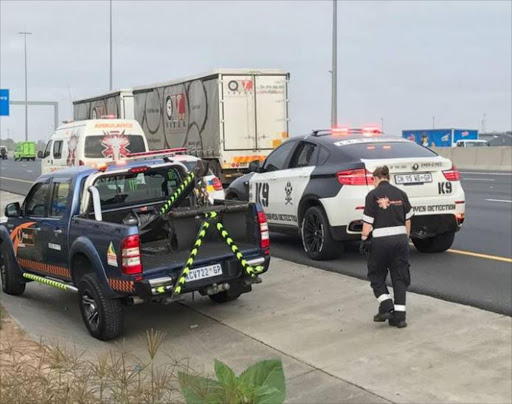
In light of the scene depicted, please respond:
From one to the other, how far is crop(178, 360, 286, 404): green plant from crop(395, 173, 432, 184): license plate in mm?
5937

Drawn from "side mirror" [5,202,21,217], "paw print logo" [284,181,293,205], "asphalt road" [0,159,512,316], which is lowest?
"asphalt road" [0,159,512,316]

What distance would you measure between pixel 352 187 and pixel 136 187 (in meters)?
2.72

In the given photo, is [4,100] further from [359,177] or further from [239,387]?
[239,387]

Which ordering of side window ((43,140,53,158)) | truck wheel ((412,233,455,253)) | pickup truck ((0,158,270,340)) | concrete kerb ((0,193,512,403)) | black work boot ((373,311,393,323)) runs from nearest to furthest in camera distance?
1. concrete kerb ((0,193,512,403))
2. pickup truck ((0,158,270,340))
3. black work boot ((373,311,393,323))
4. truck wheel ((412,233,455,253))
5. side window ((43,140,53,158))

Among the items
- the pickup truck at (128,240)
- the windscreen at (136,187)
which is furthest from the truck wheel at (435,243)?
the windscreen at (136,187)

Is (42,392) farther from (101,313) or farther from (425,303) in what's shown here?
(425,303)

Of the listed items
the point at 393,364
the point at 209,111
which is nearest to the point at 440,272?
the point at 393,364

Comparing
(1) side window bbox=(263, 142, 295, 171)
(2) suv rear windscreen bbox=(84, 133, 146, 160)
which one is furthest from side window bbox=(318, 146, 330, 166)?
(2) suv rear windscreen bbox=(84, 133, 146, 160)

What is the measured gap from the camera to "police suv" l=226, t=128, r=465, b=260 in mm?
7848

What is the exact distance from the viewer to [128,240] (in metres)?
5.36

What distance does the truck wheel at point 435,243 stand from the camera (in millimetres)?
8703

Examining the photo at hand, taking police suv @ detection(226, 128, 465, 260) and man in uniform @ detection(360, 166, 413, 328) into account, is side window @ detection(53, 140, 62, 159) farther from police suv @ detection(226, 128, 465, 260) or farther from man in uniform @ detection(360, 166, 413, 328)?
man in uniform @ detection(360, 166, 413, 328)

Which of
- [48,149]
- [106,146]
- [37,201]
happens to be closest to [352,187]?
[37,201]

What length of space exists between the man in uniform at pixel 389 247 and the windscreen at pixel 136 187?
Result: 245 cm
